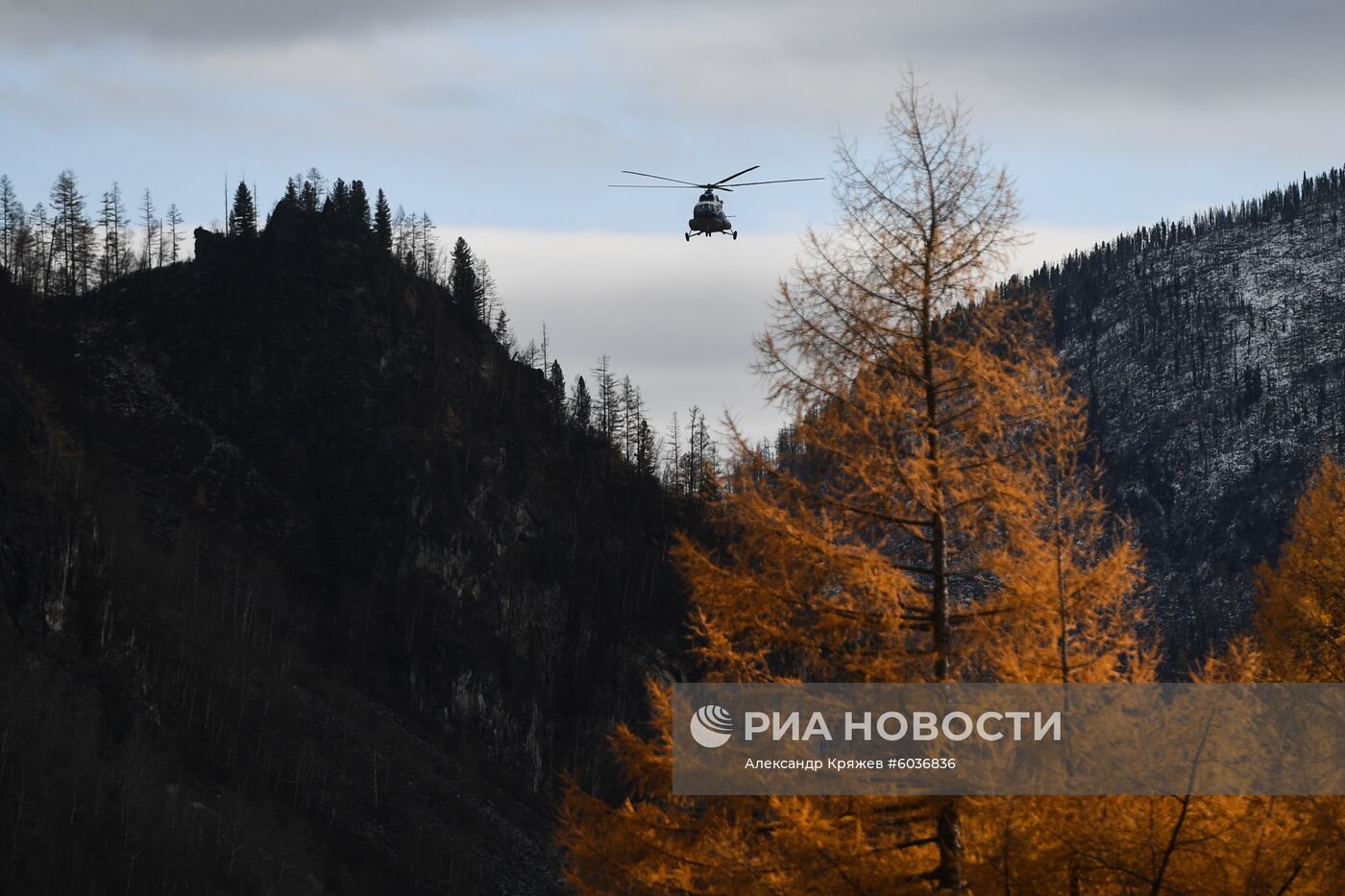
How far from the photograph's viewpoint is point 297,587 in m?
127

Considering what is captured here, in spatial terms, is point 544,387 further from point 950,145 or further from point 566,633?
point 950,145

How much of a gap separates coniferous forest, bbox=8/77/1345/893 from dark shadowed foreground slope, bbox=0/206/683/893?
349 mm

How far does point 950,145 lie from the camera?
15125mm

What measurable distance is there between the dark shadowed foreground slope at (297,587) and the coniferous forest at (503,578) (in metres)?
0.35

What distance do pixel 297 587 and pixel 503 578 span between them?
1974cm

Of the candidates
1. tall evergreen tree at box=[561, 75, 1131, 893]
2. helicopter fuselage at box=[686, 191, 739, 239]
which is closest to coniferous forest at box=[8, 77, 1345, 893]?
tall evergreen tree at box=[561, 75, 1131, 893]

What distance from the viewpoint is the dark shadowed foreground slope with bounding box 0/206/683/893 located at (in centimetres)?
8544

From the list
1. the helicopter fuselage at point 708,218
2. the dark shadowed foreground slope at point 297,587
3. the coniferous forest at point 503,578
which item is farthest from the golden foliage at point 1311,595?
the dark shadowed foreground slope at point 297,587

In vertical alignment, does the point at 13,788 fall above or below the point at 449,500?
below

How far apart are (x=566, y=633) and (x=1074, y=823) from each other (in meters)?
128

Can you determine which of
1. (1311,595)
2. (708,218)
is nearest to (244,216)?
(708,218)

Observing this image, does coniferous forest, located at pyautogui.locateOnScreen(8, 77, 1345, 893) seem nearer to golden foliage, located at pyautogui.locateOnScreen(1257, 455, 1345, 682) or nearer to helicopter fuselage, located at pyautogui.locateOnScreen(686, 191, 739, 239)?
golden foliage, located at pyautogui.locateOnScreen(1257, 455, 1345, 682)

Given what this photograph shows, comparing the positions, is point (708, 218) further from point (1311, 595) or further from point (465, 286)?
point (465, 286)

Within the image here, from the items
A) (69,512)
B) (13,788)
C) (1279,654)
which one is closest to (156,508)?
(69,512)
